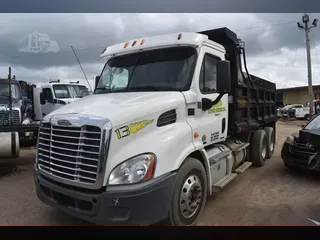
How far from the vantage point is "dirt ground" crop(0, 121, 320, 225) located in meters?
3.89

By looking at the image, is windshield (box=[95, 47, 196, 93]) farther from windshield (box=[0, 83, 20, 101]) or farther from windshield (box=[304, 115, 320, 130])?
windshield (box=[0, 83, 20, 101])

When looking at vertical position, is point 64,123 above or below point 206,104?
below

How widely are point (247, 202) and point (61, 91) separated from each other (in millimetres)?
8928

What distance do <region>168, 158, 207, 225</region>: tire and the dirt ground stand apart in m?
0.39

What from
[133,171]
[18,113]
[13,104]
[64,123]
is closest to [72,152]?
[64,123]

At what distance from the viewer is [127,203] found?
9.07 feet

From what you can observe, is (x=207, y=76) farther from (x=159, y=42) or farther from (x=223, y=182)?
(x=223, y=182)
